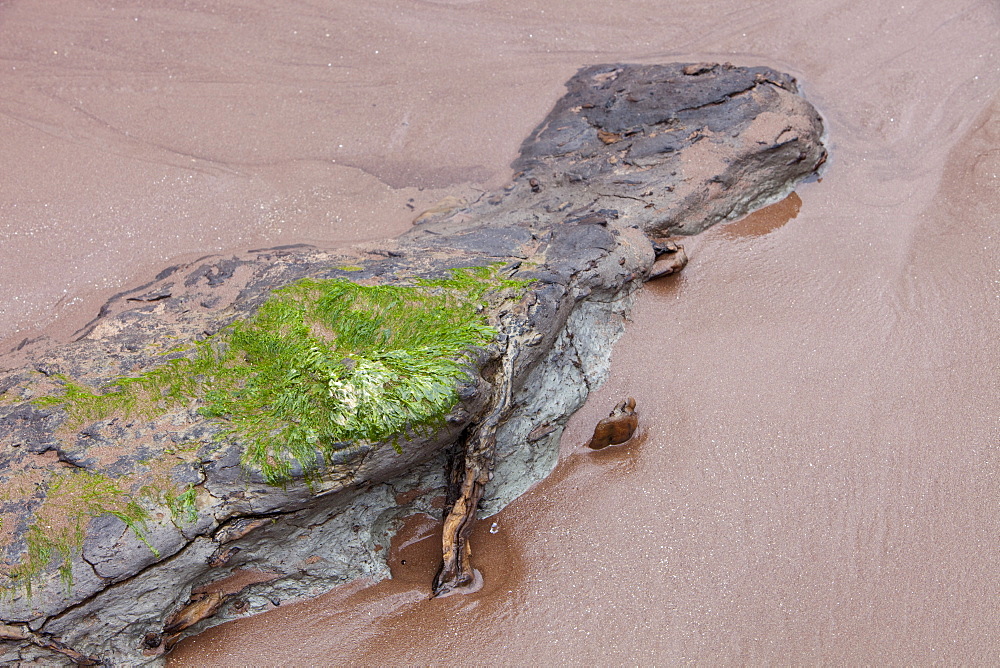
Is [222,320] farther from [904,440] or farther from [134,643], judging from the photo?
[904,440]

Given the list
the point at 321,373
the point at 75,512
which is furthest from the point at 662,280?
the point at 75,512

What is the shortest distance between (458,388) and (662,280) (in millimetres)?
1533

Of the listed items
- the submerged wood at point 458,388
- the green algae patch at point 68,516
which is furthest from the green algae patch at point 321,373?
the green algae patch at point 68,516

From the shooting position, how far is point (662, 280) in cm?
393

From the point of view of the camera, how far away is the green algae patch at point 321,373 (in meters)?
2.86

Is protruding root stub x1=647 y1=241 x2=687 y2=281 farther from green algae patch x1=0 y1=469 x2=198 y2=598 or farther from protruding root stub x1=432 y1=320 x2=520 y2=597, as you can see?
green algae patch x1=0 y1=469 x2=198 y2=598

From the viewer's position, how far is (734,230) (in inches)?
165

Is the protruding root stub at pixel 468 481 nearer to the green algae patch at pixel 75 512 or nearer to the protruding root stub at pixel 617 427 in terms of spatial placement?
the protruding root stub at pixel 617 427

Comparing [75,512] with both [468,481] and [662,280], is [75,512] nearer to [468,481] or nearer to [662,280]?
[468,481]

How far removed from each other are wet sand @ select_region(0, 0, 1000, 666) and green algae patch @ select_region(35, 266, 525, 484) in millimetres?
723

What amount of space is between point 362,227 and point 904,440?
3.04 m

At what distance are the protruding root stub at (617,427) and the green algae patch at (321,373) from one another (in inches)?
28.3

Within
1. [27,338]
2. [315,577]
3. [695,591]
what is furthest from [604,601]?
[27,338]

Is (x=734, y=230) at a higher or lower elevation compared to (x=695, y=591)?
higher
